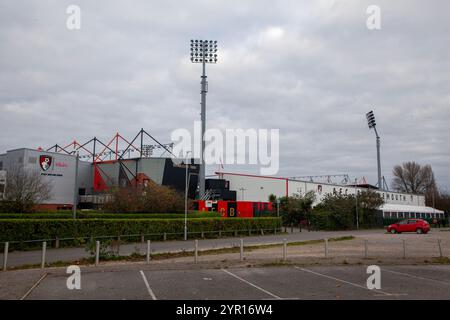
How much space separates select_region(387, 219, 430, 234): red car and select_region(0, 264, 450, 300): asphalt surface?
27.8 m

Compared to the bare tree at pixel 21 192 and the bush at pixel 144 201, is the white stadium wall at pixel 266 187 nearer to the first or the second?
the bush at pixel 144 201

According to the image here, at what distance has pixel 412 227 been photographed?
41.8 meters

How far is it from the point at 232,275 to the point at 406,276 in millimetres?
5703

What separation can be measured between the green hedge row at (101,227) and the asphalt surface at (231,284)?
12.3m

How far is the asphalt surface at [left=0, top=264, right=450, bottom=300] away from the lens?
10.2 metres

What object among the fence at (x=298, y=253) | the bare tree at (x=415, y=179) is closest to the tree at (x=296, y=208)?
the fence at (x=298, y=253)

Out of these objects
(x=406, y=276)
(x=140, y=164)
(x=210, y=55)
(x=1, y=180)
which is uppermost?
(x=210, y=55)

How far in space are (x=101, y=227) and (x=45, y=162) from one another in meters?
41.4

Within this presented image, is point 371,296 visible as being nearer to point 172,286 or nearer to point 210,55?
point 172,286

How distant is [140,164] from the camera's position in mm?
69188

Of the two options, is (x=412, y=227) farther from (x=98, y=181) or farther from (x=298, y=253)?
(x=98, y=181)

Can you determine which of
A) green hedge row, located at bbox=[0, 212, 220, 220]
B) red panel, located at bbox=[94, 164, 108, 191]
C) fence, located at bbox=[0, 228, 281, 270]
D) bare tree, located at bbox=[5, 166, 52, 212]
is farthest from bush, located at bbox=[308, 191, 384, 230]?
red panel, located at bbox=[94, 164, 108, 191]

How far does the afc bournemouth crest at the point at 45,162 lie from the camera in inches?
2571
